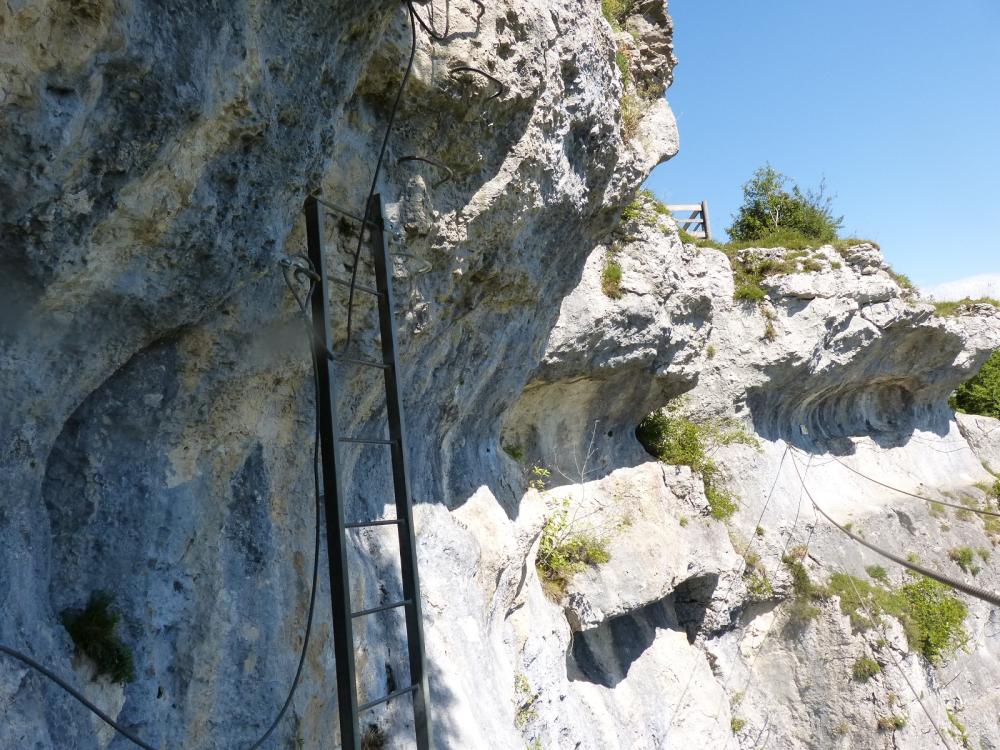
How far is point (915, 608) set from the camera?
526 inches

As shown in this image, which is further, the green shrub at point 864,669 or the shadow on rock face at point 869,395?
the shadow on rock face at point 869,395

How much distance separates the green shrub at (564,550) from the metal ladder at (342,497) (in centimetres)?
493

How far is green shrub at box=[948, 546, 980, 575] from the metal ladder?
1449 centimetres

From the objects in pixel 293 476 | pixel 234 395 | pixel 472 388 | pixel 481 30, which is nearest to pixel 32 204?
pixel 234 395

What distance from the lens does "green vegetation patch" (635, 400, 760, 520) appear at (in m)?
12.2

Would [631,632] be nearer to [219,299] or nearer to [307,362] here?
[307,362]

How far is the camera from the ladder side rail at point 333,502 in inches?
135

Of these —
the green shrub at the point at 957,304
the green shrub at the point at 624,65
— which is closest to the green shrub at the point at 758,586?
the green shrub at the point at 624,65

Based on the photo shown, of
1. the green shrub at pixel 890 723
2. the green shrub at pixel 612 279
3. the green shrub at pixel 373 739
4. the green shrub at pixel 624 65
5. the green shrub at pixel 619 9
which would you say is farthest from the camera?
the green shrub at pixel 890 723

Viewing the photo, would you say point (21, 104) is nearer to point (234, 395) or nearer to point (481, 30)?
point (234, 395)

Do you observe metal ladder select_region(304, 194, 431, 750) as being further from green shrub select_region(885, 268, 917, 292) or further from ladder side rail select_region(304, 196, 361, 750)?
green shrub select_region(885, 268, 917, 292)

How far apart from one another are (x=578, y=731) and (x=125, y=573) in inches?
213

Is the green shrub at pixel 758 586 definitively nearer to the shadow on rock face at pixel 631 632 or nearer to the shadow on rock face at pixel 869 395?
the shadow on rock face at pixel 631 632

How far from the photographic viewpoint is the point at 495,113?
16.7 feet
